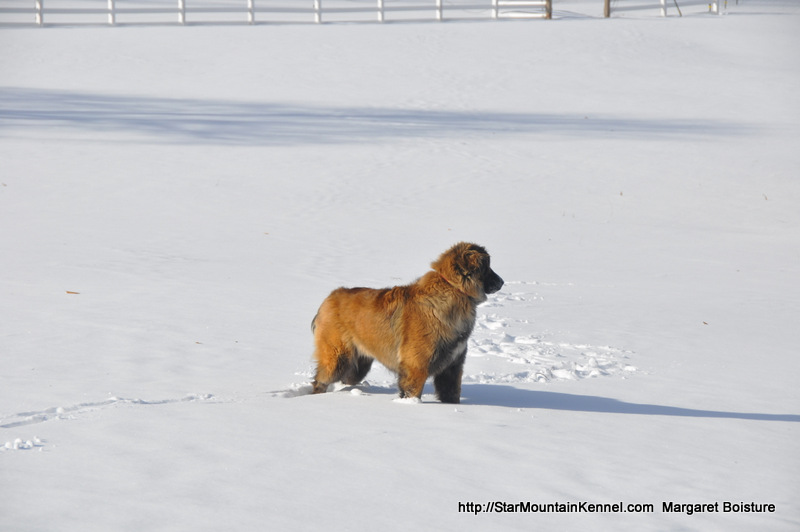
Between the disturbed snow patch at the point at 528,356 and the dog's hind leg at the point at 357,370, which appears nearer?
the dog's hind leg at the point at 357,370

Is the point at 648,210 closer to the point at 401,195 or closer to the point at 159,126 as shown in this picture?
the point at 401,195

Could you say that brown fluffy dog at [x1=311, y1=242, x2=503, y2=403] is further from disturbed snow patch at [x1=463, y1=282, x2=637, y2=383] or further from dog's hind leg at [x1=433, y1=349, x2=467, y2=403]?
disturbed snow patch at [x1=463, y1=282, x2=637, y2=383]

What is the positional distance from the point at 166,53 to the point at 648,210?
20.7 meters

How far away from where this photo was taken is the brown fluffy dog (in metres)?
5.82

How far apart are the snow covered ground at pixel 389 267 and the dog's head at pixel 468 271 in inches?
35.4

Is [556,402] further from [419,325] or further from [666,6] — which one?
[666,6]

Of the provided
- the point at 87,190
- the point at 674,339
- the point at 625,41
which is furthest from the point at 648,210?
the point at 625,41

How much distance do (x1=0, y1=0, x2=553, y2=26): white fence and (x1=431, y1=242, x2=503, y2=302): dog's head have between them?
31652mm

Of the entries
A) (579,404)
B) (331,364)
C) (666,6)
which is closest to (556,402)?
(579,404)

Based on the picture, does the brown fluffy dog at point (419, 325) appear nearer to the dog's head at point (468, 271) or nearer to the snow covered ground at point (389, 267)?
the dog's head at point (468, 271)

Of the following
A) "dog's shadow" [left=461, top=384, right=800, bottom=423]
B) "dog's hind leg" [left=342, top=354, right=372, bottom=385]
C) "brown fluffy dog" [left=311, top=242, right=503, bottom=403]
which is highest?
"brown fluffy dog" [left=311, top=242, right=503, bottom=403]

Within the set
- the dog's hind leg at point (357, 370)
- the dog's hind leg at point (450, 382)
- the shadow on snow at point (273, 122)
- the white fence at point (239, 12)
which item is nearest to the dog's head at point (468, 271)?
the dog's hind leg at point (450, 382)

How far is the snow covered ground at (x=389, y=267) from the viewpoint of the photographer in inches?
165

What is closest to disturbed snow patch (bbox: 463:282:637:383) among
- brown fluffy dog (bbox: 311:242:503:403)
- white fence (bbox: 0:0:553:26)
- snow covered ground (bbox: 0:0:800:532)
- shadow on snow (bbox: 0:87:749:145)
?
snow covered ground (bbox: 0:0:800:532)
